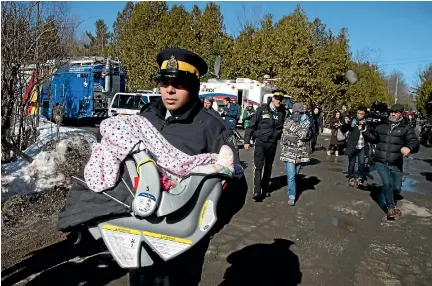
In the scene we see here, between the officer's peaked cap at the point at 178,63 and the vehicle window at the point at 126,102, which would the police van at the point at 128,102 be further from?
the officer's peaked cap at the point at 178,63

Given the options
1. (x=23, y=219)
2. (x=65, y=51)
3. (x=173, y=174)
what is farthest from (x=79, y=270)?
(x=65, y=51)

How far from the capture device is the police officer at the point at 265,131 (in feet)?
22.8

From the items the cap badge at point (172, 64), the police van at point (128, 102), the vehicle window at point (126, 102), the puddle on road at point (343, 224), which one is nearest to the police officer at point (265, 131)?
the puddle on road at point (343, 224)

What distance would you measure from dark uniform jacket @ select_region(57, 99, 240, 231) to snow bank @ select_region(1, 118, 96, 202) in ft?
13.5

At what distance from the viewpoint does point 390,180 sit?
6.52m

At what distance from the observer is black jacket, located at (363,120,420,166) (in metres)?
6.37

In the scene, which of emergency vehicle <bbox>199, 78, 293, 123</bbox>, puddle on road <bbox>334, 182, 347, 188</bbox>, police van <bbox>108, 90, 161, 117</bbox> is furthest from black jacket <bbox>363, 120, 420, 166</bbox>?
emergency vehicle <bbox>199, 78, 293, 123</bbox>

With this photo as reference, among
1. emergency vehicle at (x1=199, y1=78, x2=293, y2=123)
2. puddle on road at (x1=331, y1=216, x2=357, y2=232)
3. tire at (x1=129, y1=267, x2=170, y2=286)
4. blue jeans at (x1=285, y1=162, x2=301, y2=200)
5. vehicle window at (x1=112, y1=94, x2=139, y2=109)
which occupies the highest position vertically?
emergency vehicle at (x1=199, y1=78, x2=293, y2=123)

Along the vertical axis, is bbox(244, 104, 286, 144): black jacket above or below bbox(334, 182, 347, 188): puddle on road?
above

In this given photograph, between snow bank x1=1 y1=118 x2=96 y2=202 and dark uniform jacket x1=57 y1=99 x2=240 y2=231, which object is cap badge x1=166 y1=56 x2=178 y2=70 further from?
snow bank x1=1 y1=118 x2=96 y2=202

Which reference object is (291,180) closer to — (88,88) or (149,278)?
(149,278)

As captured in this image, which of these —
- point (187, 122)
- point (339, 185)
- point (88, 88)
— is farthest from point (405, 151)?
point (88, 88)

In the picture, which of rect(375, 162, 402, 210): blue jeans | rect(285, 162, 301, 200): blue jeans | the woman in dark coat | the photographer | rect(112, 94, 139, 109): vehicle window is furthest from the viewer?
rect(112, 94, 139, 109): vehicle window

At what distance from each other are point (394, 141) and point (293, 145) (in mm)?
1633
